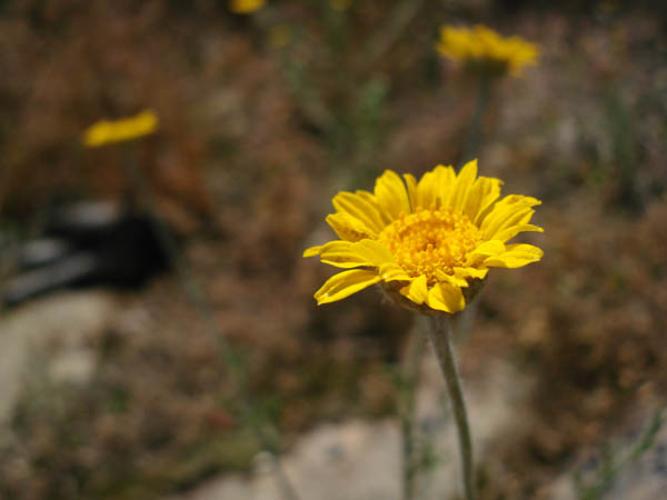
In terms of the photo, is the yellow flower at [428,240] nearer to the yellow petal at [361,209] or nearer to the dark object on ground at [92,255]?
the yellow petal at [361,209]

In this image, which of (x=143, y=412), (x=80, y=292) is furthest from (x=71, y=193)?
(x=143, y=412)

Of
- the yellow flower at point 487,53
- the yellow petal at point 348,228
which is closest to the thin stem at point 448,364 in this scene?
the yellow petal at point 348,228

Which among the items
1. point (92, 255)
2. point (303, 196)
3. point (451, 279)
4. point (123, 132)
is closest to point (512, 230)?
point (451, 279)

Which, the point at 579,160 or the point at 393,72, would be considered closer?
the point at 579,160

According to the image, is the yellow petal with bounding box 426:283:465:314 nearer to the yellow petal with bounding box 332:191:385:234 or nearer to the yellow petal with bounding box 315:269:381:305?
the yellow petal with bounding box 315:269:381:305

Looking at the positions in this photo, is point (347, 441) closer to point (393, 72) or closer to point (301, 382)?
point (301, 382)

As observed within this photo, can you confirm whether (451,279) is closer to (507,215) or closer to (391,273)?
(391,273)

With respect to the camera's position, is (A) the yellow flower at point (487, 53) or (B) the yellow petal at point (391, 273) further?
(A) the yellow flower at point (487, 53)
